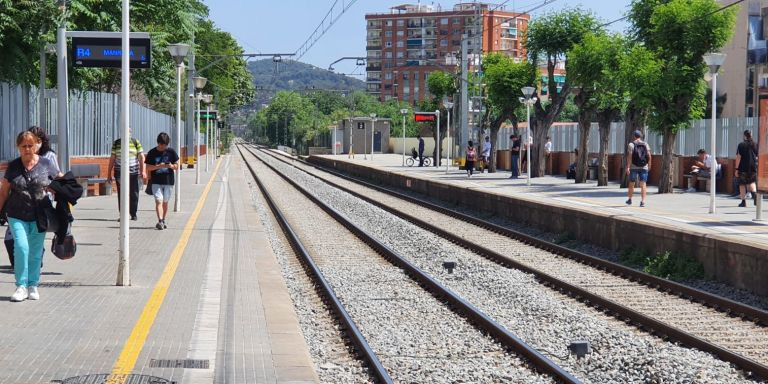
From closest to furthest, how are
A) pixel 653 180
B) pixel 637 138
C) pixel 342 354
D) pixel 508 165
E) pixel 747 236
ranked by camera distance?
pixel 342 354, pixel 747 236, pixel 637 138, pixel 653 180, pixel 508 165

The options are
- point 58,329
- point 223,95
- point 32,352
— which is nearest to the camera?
point 32,352

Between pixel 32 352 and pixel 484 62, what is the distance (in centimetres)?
5287

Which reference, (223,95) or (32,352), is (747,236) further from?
(223,95)

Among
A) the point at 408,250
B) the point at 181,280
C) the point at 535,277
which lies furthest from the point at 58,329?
the point at 408,250

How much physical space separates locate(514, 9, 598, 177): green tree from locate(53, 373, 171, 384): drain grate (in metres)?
38.4

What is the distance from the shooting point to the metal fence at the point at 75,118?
1034 inches

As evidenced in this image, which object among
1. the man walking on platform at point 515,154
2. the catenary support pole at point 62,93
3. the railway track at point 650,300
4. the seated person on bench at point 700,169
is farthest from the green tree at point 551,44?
the catenary support pole at point 62,93

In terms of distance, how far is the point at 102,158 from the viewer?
3588 centimetres

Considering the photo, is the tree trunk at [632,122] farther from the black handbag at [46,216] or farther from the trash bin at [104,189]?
the black handbag at [46,216]

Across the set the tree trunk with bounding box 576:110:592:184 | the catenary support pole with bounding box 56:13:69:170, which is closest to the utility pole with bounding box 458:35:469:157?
the tree trunk with bounding box 576:110:592:184

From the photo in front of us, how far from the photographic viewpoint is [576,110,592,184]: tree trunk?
134 ft

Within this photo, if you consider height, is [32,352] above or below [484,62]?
below

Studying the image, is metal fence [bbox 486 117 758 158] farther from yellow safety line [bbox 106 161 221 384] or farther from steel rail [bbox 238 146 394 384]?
yellow safety line [bbox 106 161 221 384]

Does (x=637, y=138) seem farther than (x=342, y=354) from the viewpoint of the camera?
Yes
